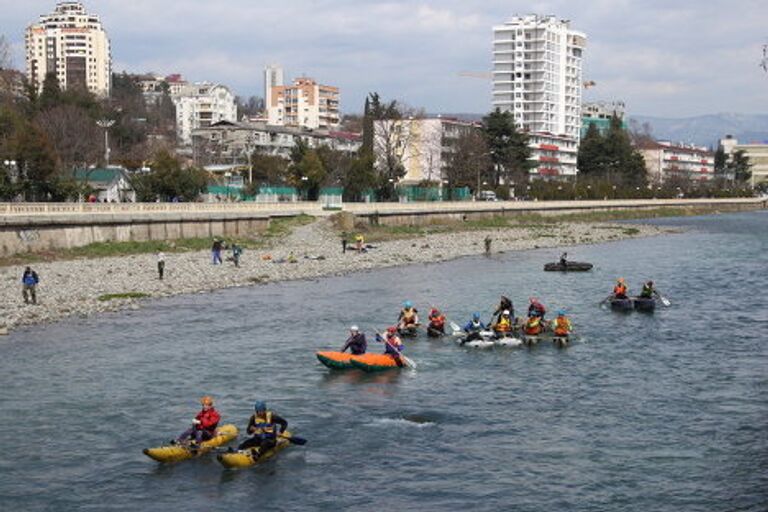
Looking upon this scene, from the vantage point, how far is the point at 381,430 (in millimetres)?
24312

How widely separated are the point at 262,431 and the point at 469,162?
121 meters

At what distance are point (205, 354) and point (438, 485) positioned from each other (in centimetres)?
1539

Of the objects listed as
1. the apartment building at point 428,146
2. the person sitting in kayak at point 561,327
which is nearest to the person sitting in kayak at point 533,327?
the person sitting in kayak at point 561,327

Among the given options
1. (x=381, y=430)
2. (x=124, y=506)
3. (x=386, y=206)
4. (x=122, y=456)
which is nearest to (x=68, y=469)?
(x=122, y=456)

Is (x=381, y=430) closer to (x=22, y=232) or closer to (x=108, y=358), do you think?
(x=108, y=358)

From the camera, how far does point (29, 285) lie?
40000 millimetres

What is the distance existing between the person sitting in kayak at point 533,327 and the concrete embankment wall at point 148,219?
106 feet

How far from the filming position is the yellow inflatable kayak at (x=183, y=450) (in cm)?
2130

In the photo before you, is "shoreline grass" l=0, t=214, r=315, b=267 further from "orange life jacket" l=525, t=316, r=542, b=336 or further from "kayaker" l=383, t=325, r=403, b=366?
"orange life jacket" l=525, t=316, r=542, b=336

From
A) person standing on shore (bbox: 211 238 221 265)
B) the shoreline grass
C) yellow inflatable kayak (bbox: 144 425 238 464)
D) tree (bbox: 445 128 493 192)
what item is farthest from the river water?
tree (bbox: 445 128 493 192)

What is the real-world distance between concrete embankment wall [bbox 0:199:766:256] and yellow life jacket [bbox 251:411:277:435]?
36140mm

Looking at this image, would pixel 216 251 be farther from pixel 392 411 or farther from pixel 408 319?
→ pixel 392 411

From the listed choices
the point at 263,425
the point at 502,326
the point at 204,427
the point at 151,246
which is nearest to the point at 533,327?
the point at 502,326

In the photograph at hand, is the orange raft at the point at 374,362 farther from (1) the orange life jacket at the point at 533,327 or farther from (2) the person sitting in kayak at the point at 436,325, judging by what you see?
(1) the orange life jacket at the point at 533,327
